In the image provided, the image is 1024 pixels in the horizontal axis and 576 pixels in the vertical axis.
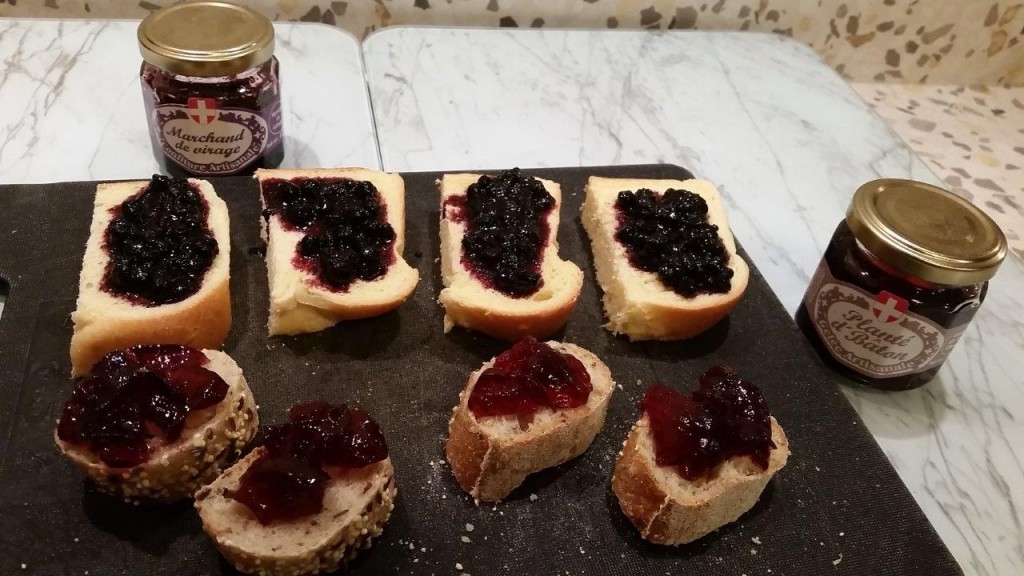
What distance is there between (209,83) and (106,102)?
93 cm

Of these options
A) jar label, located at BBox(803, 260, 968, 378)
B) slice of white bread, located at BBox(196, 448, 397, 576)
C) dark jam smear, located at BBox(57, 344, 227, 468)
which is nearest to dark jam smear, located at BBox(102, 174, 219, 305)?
dark jam smear, located at BBox(57, 344, 227, 468)

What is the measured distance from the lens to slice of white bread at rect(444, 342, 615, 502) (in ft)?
5.85

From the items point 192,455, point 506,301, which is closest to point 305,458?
point 192,455

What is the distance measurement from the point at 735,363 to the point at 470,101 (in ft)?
5.15

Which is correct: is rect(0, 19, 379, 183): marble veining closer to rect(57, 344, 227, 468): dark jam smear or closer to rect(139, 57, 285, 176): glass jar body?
rect(139, 57, 285, 176): glass jar body

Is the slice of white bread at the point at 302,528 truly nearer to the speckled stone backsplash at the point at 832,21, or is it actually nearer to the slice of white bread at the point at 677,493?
the slice of white bread at the point at 677,493

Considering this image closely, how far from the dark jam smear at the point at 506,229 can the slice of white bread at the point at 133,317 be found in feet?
2.17

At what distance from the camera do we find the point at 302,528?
1.62 m

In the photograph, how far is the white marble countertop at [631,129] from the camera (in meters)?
2.26

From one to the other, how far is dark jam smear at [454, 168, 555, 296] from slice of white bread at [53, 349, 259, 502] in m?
0.72

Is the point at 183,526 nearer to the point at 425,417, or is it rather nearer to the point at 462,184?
the point at 425,417

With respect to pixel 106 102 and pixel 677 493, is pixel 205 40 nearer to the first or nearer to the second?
pixel 106 102

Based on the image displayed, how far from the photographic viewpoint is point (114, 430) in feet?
5.33

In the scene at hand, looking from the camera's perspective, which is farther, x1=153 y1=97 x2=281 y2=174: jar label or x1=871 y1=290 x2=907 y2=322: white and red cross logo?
x1=153 y1=97 x2=281 y2=174: jar label
